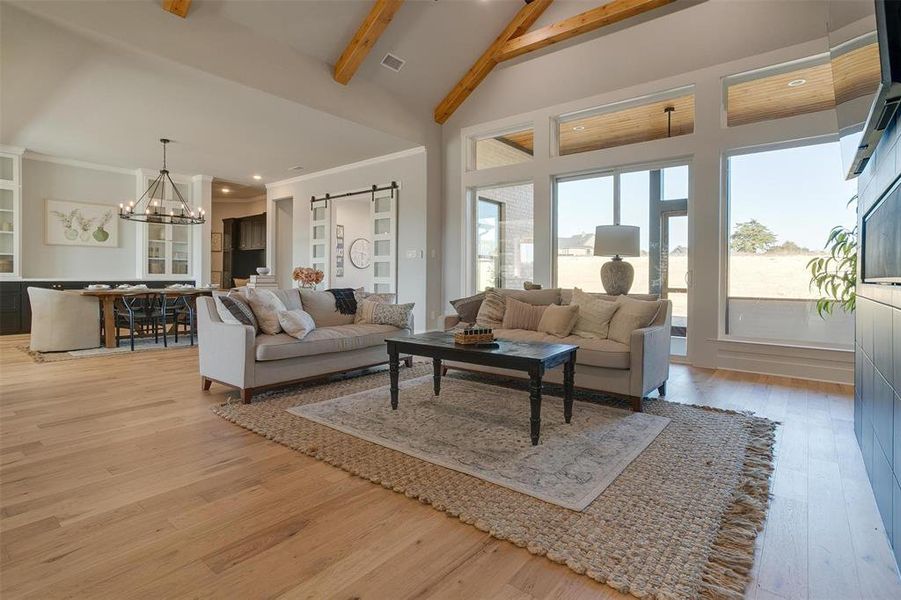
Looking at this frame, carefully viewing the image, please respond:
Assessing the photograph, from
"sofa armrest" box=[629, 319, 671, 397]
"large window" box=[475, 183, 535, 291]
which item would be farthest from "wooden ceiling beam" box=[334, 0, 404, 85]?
"sofa armrest" box=[629, 319, 671, 397]

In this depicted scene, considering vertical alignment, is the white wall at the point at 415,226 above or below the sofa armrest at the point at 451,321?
above

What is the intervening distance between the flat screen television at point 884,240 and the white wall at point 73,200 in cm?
1014

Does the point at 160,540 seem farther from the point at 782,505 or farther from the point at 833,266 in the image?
the point at 833,266

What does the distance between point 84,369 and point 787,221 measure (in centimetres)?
731

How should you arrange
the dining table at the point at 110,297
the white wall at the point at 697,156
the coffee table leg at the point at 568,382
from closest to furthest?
the coffee table leg at the point at 568,382 < the white wall at the point at 697,156 < the dining table at the point at 110,297

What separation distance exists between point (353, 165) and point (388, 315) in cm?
431

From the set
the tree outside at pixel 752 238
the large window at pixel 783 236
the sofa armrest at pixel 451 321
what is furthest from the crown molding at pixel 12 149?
the tree outside at pixel 752 238

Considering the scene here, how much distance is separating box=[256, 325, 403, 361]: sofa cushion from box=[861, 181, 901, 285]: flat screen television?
11.3 feet

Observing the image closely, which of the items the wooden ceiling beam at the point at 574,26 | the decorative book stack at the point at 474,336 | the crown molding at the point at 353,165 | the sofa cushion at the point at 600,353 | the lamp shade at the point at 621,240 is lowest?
the sofa cushion at the point at 600,353

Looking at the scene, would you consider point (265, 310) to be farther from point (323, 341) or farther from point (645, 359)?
point (645, 359)

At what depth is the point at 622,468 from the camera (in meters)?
2.21

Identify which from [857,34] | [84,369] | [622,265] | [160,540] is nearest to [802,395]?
[622,265]

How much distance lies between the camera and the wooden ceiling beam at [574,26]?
5.05m

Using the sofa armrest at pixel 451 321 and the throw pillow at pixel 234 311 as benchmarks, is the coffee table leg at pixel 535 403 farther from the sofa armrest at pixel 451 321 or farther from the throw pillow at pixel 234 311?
the throw pillow at pixel 234 311
